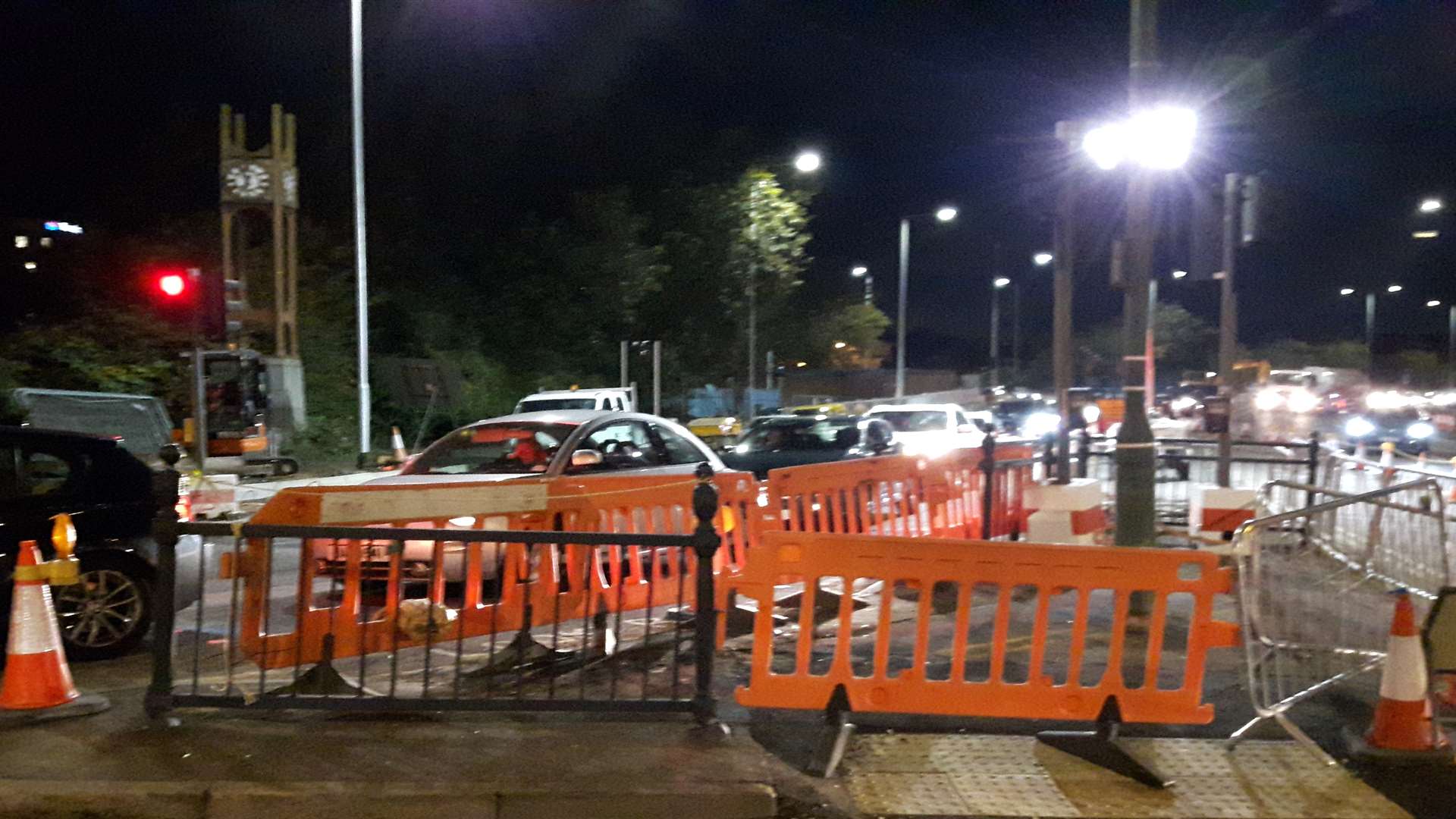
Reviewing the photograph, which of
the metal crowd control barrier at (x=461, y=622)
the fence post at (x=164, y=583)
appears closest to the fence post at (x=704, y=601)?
the metal crowd control barrier at (x=461, y=622)

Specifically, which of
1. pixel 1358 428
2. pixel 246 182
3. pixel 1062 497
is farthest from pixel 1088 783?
pixel 1358 428

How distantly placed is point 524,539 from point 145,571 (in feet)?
10.4

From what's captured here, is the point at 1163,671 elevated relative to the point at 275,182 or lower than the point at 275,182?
lower

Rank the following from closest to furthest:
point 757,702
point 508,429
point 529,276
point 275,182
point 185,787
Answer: point 185,787 < point 757,702 < point 508,429 < point 275,182 < point 529,276

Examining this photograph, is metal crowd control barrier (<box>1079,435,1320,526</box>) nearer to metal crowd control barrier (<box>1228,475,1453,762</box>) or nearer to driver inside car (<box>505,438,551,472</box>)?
metal crowd control barrier (<box>1228,475,1453,762</box>)

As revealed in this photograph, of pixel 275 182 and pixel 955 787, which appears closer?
pixel 955 787

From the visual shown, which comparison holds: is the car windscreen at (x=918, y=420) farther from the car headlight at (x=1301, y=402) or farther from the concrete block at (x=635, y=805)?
the concrete block at (x=635, y=805)

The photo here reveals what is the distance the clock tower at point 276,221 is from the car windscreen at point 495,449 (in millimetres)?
16302

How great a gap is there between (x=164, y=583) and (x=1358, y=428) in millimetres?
28884

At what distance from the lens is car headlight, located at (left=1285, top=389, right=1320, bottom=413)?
99.8 ft

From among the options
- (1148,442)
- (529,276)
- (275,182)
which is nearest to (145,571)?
(1148,442)

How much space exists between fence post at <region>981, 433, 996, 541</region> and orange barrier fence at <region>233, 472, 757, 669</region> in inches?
111

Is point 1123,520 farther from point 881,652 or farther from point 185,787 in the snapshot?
point 185,787

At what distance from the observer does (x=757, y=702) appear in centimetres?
554
